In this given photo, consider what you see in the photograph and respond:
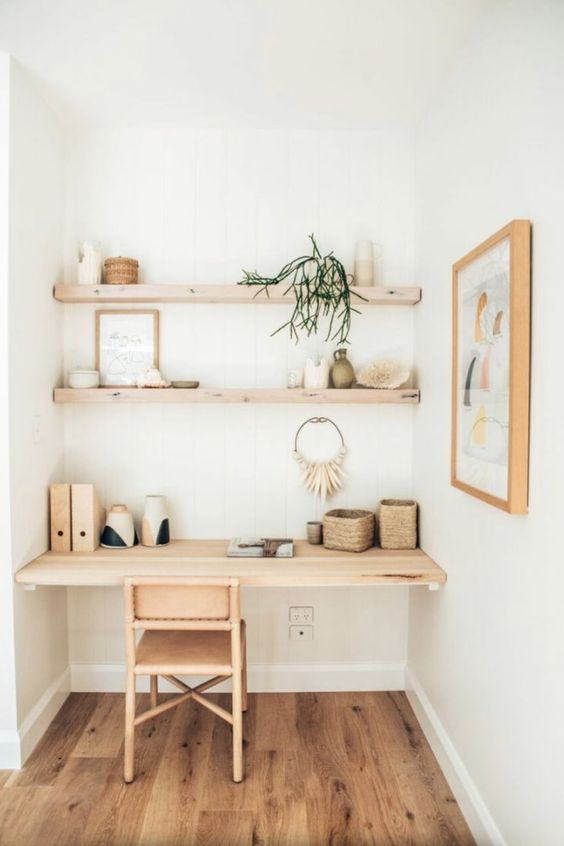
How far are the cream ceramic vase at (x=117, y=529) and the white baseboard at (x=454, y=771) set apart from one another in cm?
142

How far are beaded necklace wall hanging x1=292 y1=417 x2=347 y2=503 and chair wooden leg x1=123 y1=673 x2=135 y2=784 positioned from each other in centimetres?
111

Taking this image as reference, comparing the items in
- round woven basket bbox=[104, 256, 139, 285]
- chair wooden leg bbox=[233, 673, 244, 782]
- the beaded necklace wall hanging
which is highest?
round woven basket bbox=[104, 256, 139, 285]

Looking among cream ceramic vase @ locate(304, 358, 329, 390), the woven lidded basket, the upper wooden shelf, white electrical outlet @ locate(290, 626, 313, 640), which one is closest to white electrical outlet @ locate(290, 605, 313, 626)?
white electrical outlet @ locate(290, 626, 313, 640)

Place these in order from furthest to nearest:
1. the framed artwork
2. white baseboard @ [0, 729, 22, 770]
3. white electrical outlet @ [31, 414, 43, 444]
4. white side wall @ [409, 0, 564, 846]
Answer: white electrical outlet @ [31, 414, 43, 444], white baseboard @ [0, 729, 22, 770], the framed artwork, white side wall @ [409, 0, 564, 846]

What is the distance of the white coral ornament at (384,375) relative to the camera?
2580 millimetres

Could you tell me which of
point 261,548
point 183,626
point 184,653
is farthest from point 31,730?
point 261,548

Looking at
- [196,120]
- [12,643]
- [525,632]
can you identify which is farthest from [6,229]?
[525,632]

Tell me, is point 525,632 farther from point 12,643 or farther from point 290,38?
point 290,38

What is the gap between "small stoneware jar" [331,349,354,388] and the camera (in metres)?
2.61

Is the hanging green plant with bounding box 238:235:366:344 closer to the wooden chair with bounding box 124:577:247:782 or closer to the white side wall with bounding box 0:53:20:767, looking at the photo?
the white side wall with bounding box 0:53:20:767

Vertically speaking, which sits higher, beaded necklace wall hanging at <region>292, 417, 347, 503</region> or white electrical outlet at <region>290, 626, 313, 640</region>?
beaded necklace wall hanging at <region>292, 417, 347, 503</region>

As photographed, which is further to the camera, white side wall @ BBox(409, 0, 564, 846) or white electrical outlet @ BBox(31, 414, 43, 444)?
white electrical outlet @ BBox(31, 414, 43, 444)

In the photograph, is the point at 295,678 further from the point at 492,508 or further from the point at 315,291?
the point at 315,291

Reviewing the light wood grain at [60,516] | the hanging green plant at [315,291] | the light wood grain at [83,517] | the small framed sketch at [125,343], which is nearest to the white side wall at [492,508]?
the hanging green plant at [315,291]
